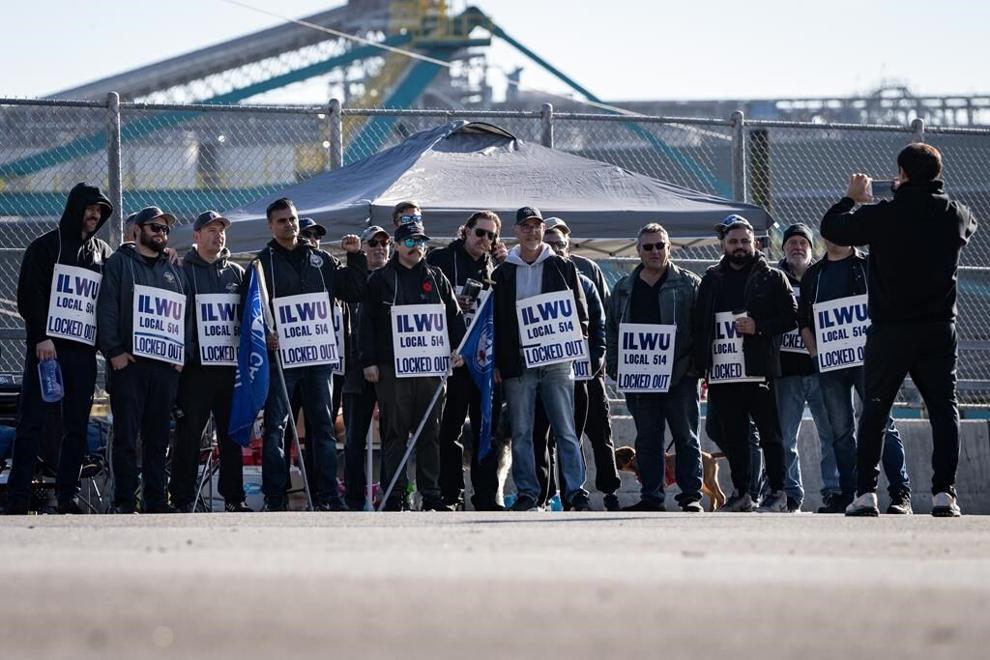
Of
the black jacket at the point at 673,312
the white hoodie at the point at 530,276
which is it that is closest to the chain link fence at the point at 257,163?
the black jacket at the point at 673,312

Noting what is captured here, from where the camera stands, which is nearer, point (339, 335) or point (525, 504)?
point (525, 504)

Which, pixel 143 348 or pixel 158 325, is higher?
pixel 158 325

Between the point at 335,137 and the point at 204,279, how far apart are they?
2.78 m

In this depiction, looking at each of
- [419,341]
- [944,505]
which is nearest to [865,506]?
[944,505]

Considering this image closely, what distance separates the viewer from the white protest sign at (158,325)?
457 inches

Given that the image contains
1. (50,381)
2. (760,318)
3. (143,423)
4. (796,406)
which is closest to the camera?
(50,381)

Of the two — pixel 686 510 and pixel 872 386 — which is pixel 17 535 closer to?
pixel 872 386

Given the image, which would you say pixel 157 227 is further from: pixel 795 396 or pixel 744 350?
pixel 795 396

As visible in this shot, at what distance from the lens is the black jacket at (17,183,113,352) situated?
11.4 meters

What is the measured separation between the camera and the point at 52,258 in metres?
11.6

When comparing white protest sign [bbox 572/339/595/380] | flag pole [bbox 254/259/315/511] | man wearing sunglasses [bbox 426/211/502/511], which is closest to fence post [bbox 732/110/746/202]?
white protest sign [bbox 572/339/595/380]

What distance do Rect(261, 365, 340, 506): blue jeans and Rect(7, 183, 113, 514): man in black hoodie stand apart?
49.7 inches

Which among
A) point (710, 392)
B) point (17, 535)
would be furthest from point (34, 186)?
point (17, 535)

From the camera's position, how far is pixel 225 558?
6156 millimetres
